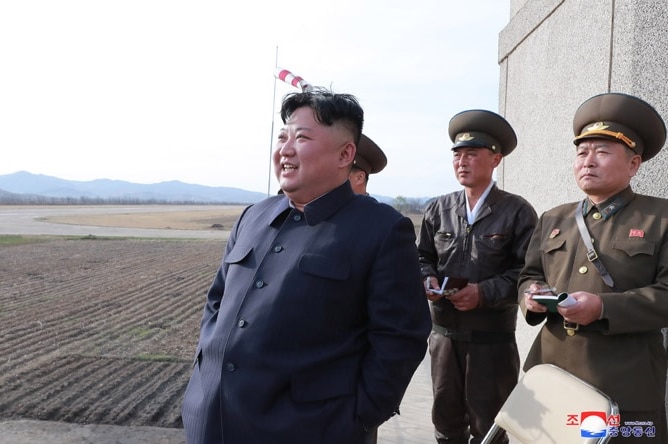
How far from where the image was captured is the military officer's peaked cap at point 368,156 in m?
3.90

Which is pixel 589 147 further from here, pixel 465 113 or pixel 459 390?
pixel 459 390

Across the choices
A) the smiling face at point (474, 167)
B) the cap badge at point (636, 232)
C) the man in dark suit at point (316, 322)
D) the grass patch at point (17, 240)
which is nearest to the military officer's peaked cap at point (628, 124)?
the cap badge at point (636, 232)

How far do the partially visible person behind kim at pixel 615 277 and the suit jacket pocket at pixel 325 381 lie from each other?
30.8 inches

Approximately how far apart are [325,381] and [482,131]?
5.94 ft

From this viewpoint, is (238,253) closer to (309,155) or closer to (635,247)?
(309,155)

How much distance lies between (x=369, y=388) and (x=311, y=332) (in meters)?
0.26

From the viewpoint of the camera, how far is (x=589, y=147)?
2.32 m

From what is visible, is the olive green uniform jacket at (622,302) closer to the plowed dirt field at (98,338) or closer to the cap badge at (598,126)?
the cap badge at (598,126)

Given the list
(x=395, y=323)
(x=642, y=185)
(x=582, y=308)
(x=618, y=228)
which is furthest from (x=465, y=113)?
(x=395, y=323)

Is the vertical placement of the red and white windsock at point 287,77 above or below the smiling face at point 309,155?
above

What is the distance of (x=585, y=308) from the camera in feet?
6.75

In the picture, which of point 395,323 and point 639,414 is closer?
point 395,323

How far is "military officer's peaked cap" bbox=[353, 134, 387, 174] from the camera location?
390 centimetres

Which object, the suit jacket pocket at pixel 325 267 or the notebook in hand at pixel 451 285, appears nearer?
the suit jacket pocket at pixel 325 267
